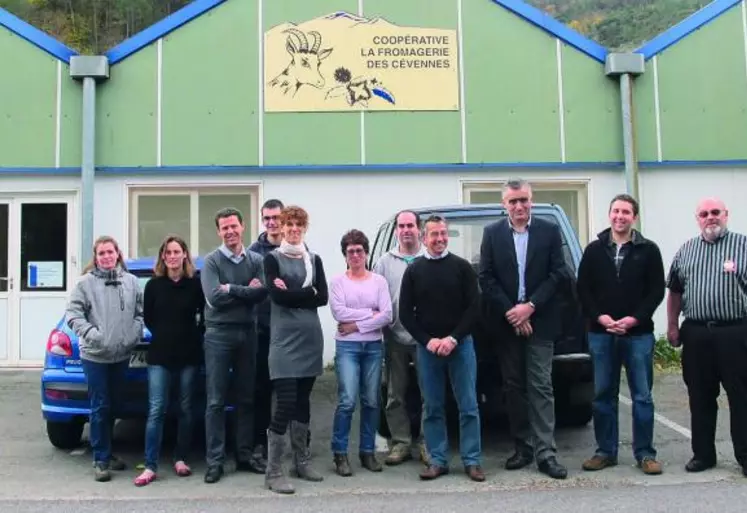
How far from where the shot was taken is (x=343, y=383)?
5.10 meters

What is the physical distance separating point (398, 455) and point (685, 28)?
8.36 meters

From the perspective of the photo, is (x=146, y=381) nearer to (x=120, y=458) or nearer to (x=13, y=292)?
(x=120, y=458)

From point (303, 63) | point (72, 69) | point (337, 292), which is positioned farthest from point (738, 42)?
point (72, 69)

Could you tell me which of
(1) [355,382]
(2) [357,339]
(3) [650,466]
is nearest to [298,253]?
(2) [357,339]

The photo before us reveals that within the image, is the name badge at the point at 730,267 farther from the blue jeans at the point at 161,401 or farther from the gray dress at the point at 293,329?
the blue jeans at the point at 161,401

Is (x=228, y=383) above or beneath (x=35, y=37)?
beneath

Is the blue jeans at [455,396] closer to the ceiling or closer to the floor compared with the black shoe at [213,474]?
closer to the ceiling

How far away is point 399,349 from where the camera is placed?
5.32 metres

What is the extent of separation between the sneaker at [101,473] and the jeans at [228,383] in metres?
0.72

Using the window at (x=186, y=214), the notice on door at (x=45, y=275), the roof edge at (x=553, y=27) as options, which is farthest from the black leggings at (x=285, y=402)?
the roof edge at (x=553, y=27)

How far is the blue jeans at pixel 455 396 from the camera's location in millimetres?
4977

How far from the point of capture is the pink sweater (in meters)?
5.09

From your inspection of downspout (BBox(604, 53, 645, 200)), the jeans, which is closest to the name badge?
the jeans

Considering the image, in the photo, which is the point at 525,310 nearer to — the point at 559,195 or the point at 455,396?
the point at 455,396
